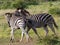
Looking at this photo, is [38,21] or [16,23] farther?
[38,21]

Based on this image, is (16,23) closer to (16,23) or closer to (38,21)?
(16,23)

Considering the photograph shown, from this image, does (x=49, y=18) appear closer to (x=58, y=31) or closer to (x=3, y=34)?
(x=58, y=31)

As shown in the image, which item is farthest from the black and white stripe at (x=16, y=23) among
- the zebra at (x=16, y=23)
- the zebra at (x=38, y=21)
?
the zebra at (x=38, y=21)

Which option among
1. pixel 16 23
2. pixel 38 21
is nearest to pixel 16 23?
pixel 16 23

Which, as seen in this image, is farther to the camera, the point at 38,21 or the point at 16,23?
the point at 38,21

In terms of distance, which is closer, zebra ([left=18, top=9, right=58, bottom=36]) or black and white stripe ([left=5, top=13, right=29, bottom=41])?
black and white stripe ([left=5, top=13, right=29, bottom=41])

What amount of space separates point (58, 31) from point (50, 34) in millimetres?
723

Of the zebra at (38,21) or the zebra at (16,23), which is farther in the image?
the zebra at (38,21)

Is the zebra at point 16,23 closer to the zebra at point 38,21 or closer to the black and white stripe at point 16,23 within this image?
the black and white stripe at point 16,23

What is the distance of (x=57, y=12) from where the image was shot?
1853 cm

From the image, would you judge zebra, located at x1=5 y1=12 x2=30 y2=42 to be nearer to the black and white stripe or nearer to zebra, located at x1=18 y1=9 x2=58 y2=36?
the black and white stripe

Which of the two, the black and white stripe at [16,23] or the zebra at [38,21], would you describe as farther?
the zebra at [38,21]

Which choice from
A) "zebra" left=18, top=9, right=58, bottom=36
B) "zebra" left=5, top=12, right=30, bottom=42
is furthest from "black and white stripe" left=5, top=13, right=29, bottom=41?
"zebra" left=18, top=9, right=58, bottom=36

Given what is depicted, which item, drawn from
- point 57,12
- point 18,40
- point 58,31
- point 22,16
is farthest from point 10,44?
point 57,12
